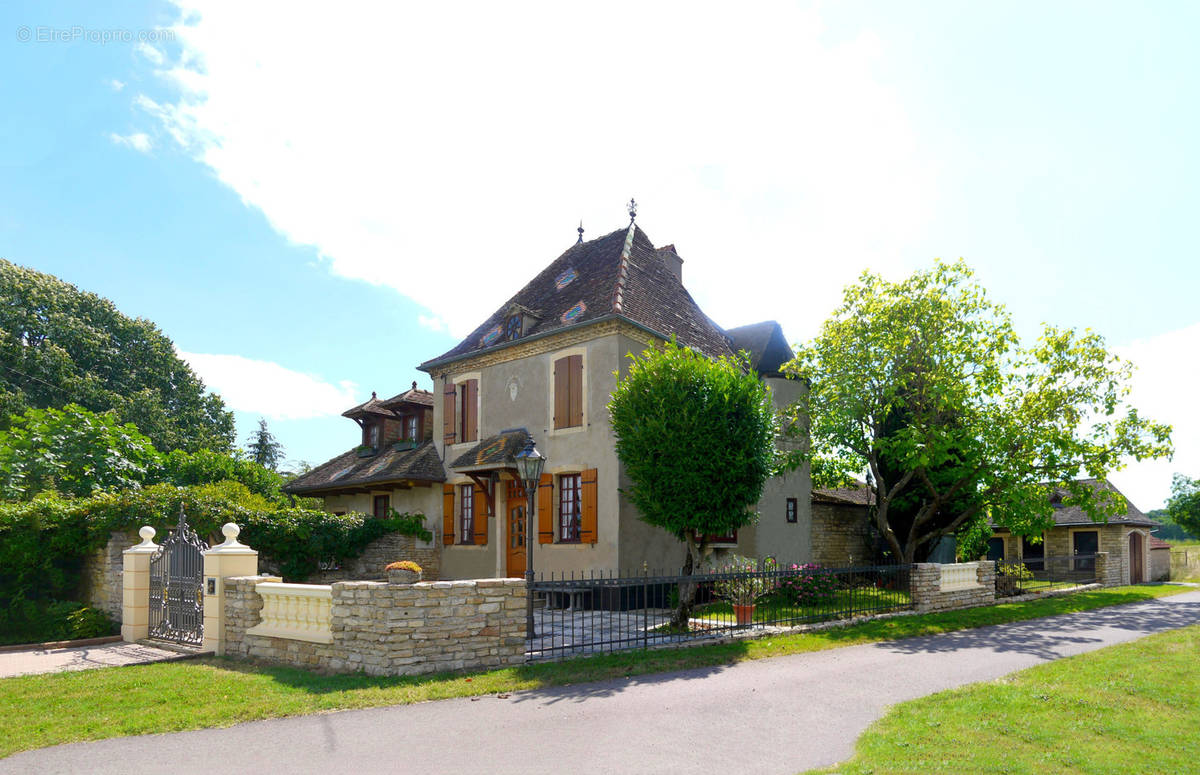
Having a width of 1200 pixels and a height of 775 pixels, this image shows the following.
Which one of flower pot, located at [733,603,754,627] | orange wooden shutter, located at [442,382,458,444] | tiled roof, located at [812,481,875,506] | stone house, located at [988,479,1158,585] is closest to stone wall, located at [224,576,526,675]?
flower pot, located at [733,603,754,627]

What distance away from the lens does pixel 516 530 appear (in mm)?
18766

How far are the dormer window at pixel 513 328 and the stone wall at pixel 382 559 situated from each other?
235 inches

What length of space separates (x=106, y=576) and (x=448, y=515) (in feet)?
26.0

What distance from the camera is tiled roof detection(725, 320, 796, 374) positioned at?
72.3 feet

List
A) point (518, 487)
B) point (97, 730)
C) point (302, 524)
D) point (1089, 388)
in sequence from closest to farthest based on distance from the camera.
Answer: point (97, 730) < point (302, 524) < point (518, 487) < point (1089, 388)

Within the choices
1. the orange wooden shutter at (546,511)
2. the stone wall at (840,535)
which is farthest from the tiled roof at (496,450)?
the stone wall at (840,535)

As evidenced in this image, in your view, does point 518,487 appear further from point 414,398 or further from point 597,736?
point 597,736

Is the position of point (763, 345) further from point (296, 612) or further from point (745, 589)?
point (296, 612)

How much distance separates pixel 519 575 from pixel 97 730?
11.8 m

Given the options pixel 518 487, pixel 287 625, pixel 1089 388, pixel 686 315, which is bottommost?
pixel 287 625

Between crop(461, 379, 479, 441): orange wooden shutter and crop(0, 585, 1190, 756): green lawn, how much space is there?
33.4ft

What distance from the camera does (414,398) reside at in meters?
23.8

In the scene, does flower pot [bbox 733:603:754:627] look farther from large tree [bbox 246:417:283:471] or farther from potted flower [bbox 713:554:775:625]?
large tree [bbox 246:417:283:471]

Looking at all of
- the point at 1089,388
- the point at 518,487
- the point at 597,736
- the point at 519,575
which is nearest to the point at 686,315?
the point at 518,487
